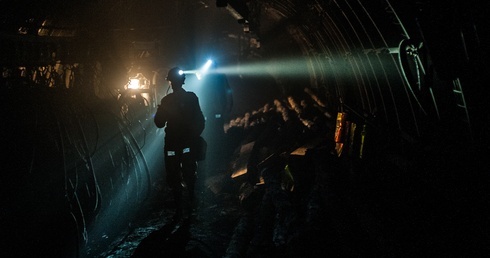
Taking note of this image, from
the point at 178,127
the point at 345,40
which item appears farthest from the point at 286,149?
the point at 178,127

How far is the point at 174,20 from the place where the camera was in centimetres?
1864

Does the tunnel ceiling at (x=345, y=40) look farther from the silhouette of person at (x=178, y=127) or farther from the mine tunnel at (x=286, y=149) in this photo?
the silhouette of person at (x=178, y=127)

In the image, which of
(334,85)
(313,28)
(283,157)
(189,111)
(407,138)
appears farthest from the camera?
(334,85)

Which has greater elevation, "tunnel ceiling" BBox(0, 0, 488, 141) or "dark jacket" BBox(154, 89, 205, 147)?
"tunnel ceiling" BBox(0, 0, 488, 141)

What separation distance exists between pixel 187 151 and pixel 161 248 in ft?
6.39

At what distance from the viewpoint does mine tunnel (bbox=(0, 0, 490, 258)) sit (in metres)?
3.45

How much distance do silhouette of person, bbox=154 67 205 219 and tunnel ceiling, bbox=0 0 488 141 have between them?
1.79 m

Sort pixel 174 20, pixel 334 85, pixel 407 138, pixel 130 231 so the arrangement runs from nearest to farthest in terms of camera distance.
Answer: pixel 407 138 < pixel 130 231 < pixel 334 85 < pixel 174 20

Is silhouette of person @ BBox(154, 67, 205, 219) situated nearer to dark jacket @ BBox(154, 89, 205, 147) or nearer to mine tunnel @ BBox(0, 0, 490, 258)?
dark jacket @ BBox(154, 89, 205, 147)

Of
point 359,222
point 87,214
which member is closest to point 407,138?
point 359,222

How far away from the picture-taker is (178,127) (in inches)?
257

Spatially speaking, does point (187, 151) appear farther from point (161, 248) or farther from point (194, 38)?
point (194, 38)

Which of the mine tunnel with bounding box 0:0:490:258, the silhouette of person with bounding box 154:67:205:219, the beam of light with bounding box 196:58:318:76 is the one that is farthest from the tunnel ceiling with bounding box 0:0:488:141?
the silhouette of person with bounding box 154:67:205:219

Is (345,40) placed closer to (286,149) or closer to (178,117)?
(286,149)
